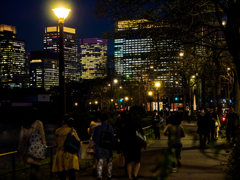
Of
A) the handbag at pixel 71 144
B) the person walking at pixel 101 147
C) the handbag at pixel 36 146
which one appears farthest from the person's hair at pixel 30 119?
the person walking at pixel 101 147

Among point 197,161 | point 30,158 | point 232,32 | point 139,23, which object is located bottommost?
point 197,161

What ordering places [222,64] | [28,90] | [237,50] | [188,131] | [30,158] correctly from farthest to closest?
1. [28,90]
2. [222,64]
3. [237,50]
4. [30,158]
5. [188,131]

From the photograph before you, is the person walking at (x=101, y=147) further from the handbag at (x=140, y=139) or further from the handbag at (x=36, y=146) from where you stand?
the handbag at (x=36, y=146)

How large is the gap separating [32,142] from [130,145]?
8.27ft

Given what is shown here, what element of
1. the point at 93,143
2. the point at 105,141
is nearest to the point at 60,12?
the point at 93,143

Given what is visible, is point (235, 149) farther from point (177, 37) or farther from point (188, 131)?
point (177, 37)

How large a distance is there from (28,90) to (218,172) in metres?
76.5

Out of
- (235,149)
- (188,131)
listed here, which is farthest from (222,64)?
(188,131)

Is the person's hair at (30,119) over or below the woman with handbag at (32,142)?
over

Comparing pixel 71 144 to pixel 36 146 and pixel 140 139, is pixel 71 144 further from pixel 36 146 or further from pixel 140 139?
pixel 140 139

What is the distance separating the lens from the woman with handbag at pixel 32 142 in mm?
6759

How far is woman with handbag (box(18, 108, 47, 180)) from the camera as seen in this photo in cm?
676

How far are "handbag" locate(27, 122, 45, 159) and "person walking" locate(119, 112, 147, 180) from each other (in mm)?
2205

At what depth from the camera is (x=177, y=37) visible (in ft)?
46.1
